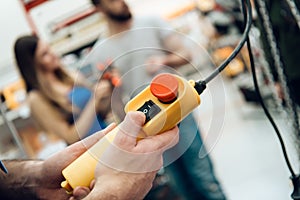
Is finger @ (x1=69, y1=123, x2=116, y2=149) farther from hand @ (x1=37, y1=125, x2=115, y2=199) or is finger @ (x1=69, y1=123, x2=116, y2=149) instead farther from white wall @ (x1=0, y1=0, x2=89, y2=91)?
white wall @ (x1=0, y1=0, x2=89, y2=91)

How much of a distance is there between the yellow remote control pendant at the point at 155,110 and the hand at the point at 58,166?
2cm

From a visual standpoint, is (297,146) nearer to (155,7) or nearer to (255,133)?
(255,133)

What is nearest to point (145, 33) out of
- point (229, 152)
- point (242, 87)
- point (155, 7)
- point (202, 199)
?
point (202, 199)

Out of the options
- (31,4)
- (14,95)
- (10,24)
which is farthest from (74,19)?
(14,95)

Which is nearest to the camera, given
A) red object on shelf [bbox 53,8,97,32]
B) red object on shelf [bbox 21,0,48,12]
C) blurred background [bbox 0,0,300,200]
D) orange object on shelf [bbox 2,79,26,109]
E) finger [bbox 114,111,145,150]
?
finger [bbox 114,111,145,150]

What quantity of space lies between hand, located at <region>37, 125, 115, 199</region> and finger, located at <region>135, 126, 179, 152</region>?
5 cm

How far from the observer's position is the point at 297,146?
69 cm

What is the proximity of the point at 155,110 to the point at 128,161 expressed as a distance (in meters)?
0.06

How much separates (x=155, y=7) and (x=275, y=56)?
10.5 feet

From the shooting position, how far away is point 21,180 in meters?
0.51

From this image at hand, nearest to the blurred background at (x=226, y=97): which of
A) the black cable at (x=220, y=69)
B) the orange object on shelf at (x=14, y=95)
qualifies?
the orange object on shelf at (x=14, y=95)

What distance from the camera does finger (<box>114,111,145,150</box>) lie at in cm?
41

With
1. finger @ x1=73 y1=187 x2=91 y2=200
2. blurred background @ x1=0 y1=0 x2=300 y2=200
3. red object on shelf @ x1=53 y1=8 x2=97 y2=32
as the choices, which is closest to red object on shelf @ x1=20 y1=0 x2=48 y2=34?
blurred background @ x1=0 y1=0 x2=300 y2=200

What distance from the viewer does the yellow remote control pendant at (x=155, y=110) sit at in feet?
1.36
